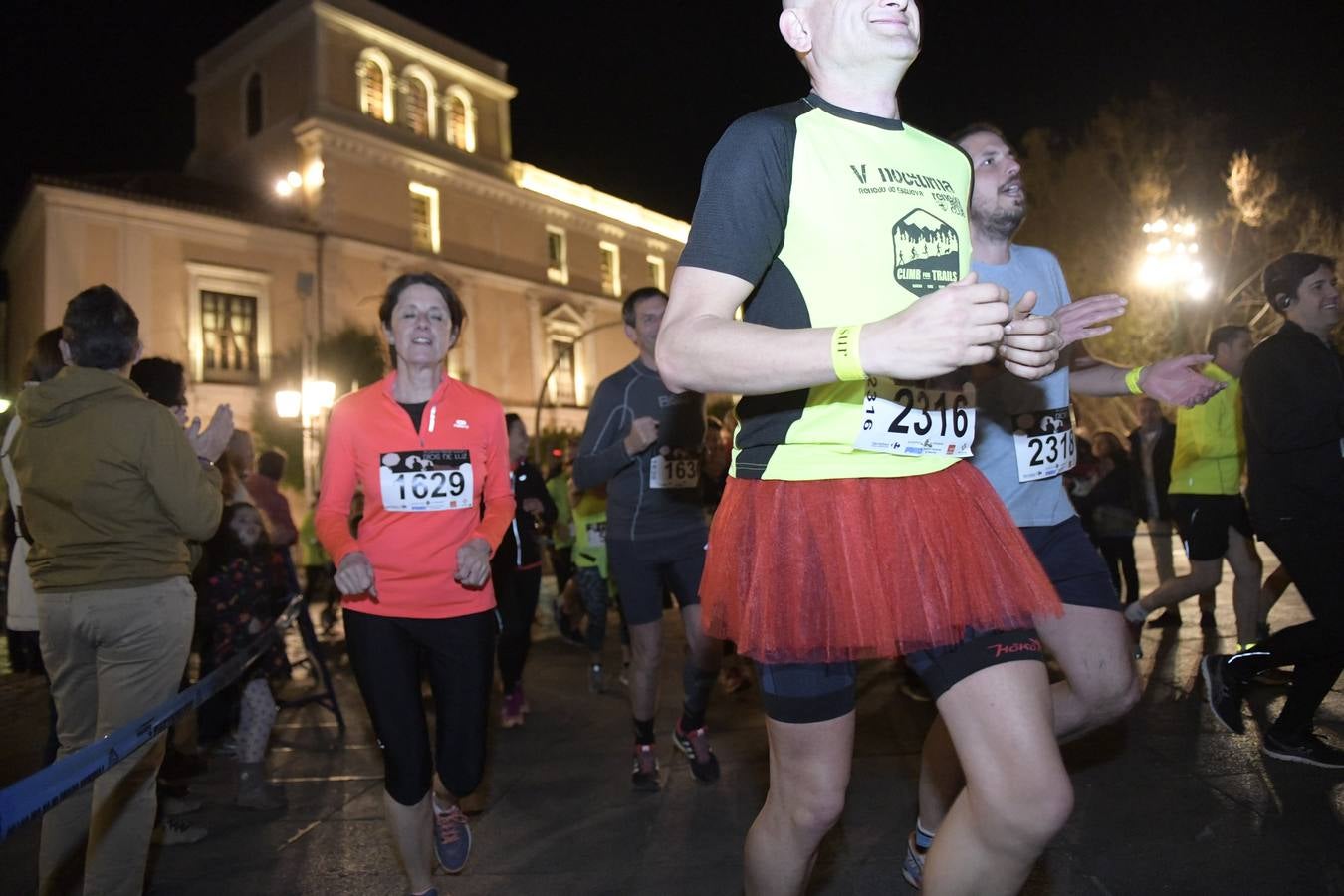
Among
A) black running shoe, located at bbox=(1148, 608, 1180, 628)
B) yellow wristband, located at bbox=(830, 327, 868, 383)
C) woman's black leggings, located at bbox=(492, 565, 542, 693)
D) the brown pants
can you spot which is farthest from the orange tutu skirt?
black running shoe, located at bbox=(1148, 608, 1180, 628)

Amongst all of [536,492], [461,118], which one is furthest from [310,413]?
[536,492]

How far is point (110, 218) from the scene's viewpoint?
27188 mm

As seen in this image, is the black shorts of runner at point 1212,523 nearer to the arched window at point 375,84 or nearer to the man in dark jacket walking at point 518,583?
the man in dark jacket walking at point 518,583

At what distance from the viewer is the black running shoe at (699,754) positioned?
4.60 metres

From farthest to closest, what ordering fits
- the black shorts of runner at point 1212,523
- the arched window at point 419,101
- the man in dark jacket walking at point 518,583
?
the arched window at point 419,101 < the black shorts of runner at point 1212,523 < the man in dark jacket walking at point 518,583

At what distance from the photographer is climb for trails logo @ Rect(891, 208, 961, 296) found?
1993mm

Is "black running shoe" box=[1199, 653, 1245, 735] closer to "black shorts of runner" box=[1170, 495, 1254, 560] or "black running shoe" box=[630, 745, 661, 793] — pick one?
"black shorts of runner" box=[1170, 495, 1254, 560]

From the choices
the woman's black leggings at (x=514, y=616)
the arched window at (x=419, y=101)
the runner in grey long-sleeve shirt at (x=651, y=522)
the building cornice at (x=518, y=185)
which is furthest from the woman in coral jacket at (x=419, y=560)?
the arched window at (x=419, y=101)

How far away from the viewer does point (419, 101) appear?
1442 inches

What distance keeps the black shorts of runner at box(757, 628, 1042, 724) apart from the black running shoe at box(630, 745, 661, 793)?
2.60 meters

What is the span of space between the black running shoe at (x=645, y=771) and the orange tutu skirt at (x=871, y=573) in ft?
9.17

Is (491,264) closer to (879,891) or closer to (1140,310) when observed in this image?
(1140,310)

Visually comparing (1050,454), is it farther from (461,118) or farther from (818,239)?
(461,118)

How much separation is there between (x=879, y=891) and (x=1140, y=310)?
2501 centimetres
